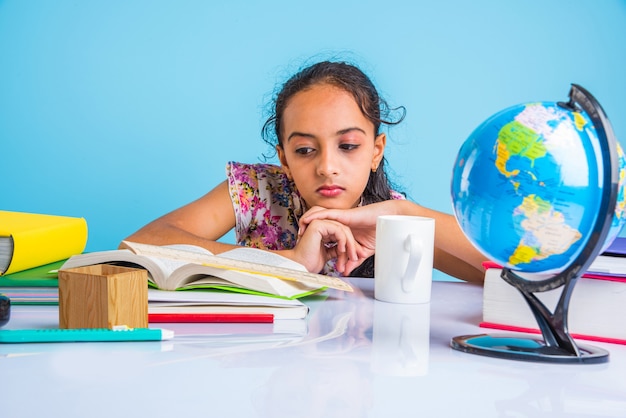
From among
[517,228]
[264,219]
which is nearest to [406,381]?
[517,228]

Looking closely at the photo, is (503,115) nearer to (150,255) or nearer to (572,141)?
(572,141)

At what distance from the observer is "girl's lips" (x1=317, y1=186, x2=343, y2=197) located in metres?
1.97

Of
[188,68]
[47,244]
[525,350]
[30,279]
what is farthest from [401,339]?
[188,68]

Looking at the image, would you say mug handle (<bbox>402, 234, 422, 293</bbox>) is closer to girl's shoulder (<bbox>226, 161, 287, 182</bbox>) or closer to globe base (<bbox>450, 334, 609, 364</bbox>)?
globe base (<bbox>450, 334, 609, 364</bbox>)

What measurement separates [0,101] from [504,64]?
2.38 meters

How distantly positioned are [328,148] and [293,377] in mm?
1189

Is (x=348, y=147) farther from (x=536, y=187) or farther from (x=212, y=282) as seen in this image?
(x=536, y=187)

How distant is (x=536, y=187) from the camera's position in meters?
0.83

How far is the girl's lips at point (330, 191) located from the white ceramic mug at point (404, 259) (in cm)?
71

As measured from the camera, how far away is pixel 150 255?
Answer: 1143mm

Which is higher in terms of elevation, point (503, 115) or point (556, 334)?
point (503, 115)

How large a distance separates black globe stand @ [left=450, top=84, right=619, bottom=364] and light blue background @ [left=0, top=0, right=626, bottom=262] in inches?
107

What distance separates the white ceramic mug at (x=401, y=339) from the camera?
0.85 metres

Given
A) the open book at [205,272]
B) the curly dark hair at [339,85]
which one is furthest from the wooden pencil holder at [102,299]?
the curly dark hair at [339,85]
